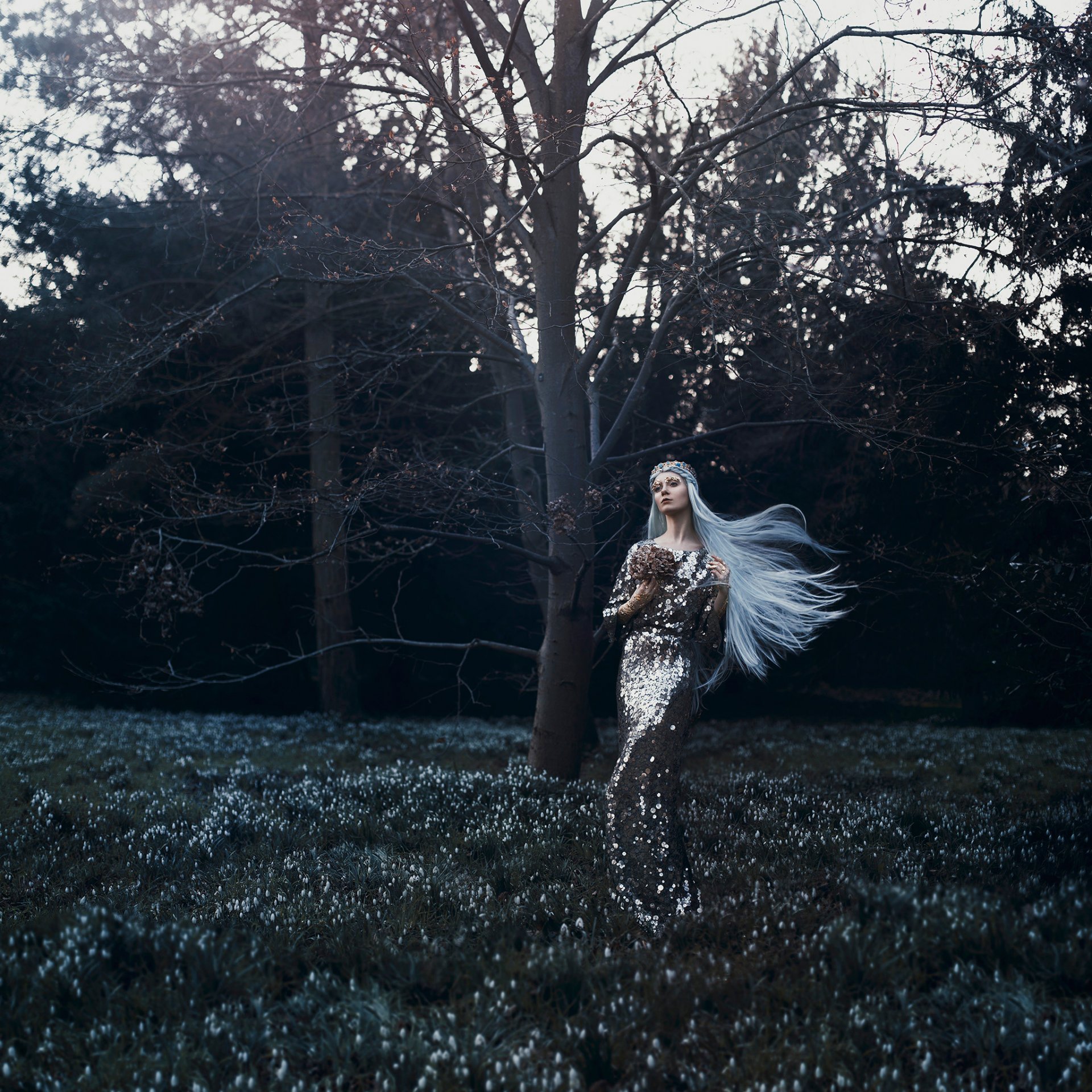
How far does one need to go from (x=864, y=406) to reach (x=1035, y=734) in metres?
6.54

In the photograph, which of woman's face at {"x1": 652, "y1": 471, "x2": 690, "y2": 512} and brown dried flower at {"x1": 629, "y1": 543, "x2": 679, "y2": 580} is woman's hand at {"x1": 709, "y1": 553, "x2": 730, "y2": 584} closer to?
brown dried flower at {"x1": 629, "y1": 543, "x2": 679, "y2": 580}

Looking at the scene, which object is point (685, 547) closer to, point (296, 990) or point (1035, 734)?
point (296, 990)

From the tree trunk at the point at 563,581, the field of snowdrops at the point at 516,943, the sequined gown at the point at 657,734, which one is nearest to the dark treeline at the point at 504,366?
the tree trunk at the point at 563,581

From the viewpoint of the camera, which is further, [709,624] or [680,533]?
[680,533]

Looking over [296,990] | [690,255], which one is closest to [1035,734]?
[690,255]

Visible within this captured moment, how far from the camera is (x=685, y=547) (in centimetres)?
603

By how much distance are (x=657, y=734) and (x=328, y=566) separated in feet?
37.2

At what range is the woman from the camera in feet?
17.6

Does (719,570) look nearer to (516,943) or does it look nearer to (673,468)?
(673,468)

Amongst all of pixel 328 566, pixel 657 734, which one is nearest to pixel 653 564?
pixel 657 734

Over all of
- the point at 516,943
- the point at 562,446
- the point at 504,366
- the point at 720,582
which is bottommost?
the point at 516,943

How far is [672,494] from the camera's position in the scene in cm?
606

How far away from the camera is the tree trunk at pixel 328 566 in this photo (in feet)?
45.6

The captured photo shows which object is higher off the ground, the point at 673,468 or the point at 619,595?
the point at 673,468
